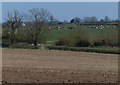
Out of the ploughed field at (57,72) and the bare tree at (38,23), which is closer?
the ploughed field at (57,72)

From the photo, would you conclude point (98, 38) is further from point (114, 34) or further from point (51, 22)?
point (51, 22)

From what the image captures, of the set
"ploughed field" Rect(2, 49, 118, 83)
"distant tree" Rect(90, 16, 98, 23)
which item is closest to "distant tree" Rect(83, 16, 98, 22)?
"distant tree" Rect(90, 16, 98, 23)

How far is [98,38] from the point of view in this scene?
6166 centimetres

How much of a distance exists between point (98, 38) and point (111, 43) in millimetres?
4008

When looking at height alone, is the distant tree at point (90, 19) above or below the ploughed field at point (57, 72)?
above

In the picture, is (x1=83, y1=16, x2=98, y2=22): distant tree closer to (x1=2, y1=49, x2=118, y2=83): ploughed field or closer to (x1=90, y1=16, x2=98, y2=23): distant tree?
(x1=90, y1=16, x2=98, y2=23): distant tree

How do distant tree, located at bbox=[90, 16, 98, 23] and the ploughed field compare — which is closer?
the ploughed field

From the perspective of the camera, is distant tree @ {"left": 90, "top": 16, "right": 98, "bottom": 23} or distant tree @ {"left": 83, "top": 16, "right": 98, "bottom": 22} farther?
distant tree @ {"left": 83, "top": 16, "right": 98, "bottom": 22}

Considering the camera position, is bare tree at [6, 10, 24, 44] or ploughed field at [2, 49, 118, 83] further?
bare tree at [6, 10, 24, 44]

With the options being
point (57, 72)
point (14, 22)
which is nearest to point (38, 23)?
point (14, 22)

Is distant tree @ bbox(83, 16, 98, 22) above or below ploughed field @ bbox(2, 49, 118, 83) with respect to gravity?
above

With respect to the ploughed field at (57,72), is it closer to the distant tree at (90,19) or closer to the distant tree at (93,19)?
the distant tree at (93,19)

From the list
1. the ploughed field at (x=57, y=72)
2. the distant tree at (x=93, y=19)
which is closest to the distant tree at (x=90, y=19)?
the distant tree at (x=93, y=19)

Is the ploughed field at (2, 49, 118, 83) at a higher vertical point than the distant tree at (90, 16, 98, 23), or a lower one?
lower
